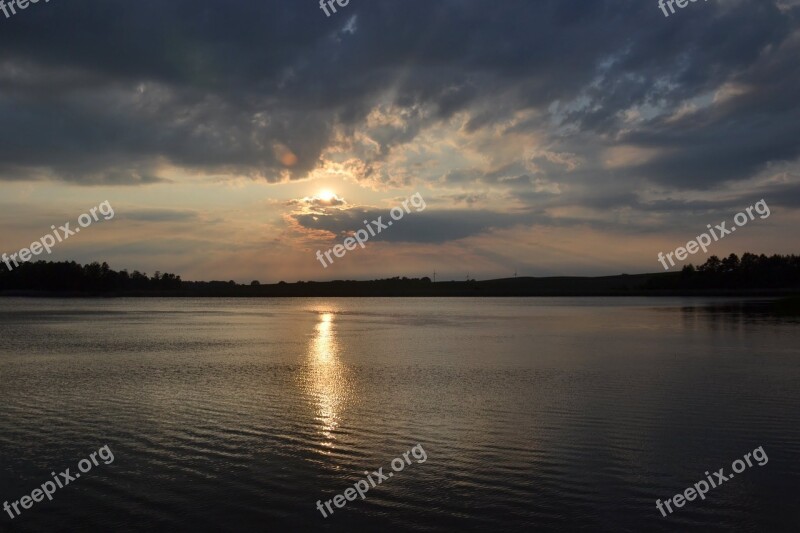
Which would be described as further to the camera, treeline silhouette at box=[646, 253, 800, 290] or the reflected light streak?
treeline silhouette at box=[646, 253, 800, 290]

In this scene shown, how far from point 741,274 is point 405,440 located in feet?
492

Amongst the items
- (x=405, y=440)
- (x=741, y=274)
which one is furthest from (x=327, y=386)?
(x=741, y=274)

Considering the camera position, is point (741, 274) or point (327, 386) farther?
point (741, 274)

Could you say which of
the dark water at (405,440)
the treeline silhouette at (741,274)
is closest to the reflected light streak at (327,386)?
the dark water at (405,440)

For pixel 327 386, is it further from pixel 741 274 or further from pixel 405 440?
pixel 741 274

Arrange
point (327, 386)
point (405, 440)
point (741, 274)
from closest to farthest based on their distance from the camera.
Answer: point (405, 440), point (327, 386), point (741, 274)

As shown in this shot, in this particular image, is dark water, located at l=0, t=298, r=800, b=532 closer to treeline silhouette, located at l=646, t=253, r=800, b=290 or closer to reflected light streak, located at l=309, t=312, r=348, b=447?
reflected light streak, located at l=309, t=312, r=348, b=447

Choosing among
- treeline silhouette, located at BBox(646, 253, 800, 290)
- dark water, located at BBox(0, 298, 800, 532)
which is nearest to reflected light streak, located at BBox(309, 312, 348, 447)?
dark water, located at BBox(0, 298, 800, 532)

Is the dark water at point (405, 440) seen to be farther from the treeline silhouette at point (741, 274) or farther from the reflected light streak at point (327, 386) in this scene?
the treeline silhouette at point (741, 274)

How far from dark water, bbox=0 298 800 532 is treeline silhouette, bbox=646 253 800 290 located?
419ft

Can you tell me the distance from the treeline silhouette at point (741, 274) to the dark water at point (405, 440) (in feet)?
419

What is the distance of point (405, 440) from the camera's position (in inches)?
479

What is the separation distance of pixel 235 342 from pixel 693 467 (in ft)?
91.9

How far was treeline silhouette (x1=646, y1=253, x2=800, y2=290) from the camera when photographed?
13512 centimetres
